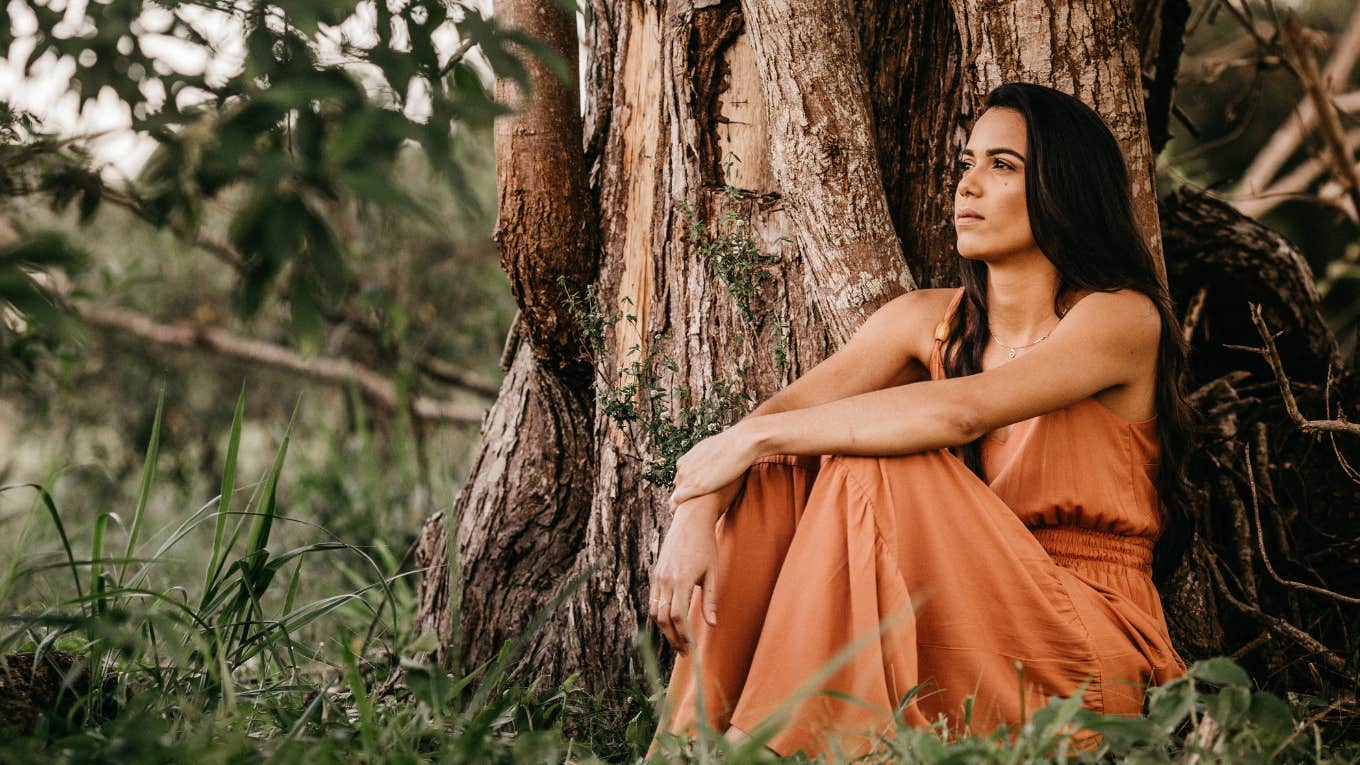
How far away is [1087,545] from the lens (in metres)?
2.20

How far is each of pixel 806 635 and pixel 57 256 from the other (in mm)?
1297

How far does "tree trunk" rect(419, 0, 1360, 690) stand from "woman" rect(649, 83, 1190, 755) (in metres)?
0.18

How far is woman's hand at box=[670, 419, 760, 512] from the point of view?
211 centimetres

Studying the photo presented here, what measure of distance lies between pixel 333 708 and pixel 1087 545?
1.52 metres

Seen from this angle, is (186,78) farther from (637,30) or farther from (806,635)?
(637,30)

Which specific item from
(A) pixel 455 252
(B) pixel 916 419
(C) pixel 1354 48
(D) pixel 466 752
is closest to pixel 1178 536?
(B) pixel 916 419

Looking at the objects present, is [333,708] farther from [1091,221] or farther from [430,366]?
[430,366]

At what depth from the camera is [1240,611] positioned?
266 centimetres

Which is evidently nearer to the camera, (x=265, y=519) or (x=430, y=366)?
(x=265, y=519)

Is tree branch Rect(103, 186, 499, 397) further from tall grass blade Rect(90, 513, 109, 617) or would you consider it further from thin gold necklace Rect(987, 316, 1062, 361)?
thin gold necklace Rect(987, 316, 1062, 361)

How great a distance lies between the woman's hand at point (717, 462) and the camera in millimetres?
2109

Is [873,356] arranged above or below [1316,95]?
below

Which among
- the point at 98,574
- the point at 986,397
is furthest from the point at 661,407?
the point at 98,574

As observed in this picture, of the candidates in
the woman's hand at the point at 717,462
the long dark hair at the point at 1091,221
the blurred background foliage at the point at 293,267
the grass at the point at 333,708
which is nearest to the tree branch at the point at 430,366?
the blurred background foliage at the point at 293,267
